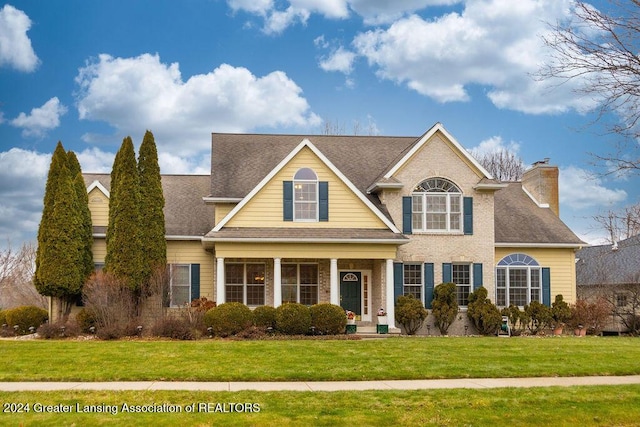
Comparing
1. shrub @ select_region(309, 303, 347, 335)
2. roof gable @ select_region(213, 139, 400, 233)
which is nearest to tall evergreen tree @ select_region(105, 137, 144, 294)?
roof gable @ select_region(213, 139, 400, 233)

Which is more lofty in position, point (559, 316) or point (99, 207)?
point (99, 207)

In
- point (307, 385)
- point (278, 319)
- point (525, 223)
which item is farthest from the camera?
point (525, 223)

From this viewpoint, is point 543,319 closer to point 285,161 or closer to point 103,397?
point 285,161

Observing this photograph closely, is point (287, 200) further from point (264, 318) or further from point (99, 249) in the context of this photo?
point (99, 249)

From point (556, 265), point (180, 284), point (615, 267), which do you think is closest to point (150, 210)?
point (180, 284)

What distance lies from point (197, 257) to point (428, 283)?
9336 mm

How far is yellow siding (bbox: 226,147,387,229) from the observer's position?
25.5m

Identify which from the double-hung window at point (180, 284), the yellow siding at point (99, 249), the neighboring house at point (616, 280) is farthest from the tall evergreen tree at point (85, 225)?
the neighboring house at point (616, 280)

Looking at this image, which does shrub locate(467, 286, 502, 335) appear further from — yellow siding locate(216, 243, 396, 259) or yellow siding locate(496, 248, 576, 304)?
yellow siding locate(216, 243, 396, 259)

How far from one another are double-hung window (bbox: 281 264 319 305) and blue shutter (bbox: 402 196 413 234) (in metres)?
3.85

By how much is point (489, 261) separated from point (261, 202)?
31.4ft

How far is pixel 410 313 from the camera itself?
25.6 m

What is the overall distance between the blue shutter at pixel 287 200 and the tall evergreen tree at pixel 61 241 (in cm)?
784

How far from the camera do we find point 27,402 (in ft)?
37.4
